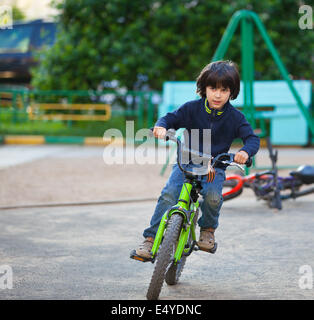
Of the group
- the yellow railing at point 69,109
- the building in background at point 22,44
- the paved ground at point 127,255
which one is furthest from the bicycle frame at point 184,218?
the building in background at point 22,44

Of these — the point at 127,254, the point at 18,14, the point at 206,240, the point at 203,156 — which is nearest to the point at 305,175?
the point at 127,254

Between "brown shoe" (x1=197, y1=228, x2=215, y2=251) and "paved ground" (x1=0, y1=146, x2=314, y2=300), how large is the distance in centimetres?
25

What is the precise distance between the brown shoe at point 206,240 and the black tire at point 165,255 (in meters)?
0.45

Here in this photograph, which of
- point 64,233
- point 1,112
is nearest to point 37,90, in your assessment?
point 1,112

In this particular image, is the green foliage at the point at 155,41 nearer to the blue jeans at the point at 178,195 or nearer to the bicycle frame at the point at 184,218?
the blue jeans at the point at 178,195

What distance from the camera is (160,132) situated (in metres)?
3.72

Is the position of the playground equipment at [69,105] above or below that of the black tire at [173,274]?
above

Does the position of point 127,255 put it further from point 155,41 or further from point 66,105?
point 66,105

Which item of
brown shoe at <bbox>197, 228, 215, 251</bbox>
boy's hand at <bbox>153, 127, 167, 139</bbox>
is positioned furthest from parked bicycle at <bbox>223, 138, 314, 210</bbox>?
Result: boy's hand at <bbox>153, 127, 167, 139</bbox>

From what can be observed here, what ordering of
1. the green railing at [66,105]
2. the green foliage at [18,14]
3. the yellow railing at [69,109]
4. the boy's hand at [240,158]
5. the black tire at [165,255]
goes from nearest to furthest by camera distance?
the black tire at [165,255], the boy's hand at [240,158], the green railing at [66,105], the yellow railing at [69,109], the green foliage at [18,14]

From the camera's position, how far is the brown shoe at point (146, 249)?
12.7 feet

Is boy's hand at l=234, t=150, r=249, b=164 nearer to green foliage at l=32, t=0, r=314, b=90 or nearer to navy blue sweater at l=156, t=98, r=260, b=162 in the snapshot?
navy blue sweater at l=156, t=98, r=260, b=162

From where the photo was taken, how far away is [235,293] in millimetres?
3846

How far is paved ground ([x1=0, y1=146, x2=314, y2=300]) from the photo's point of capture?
12.8 ft
